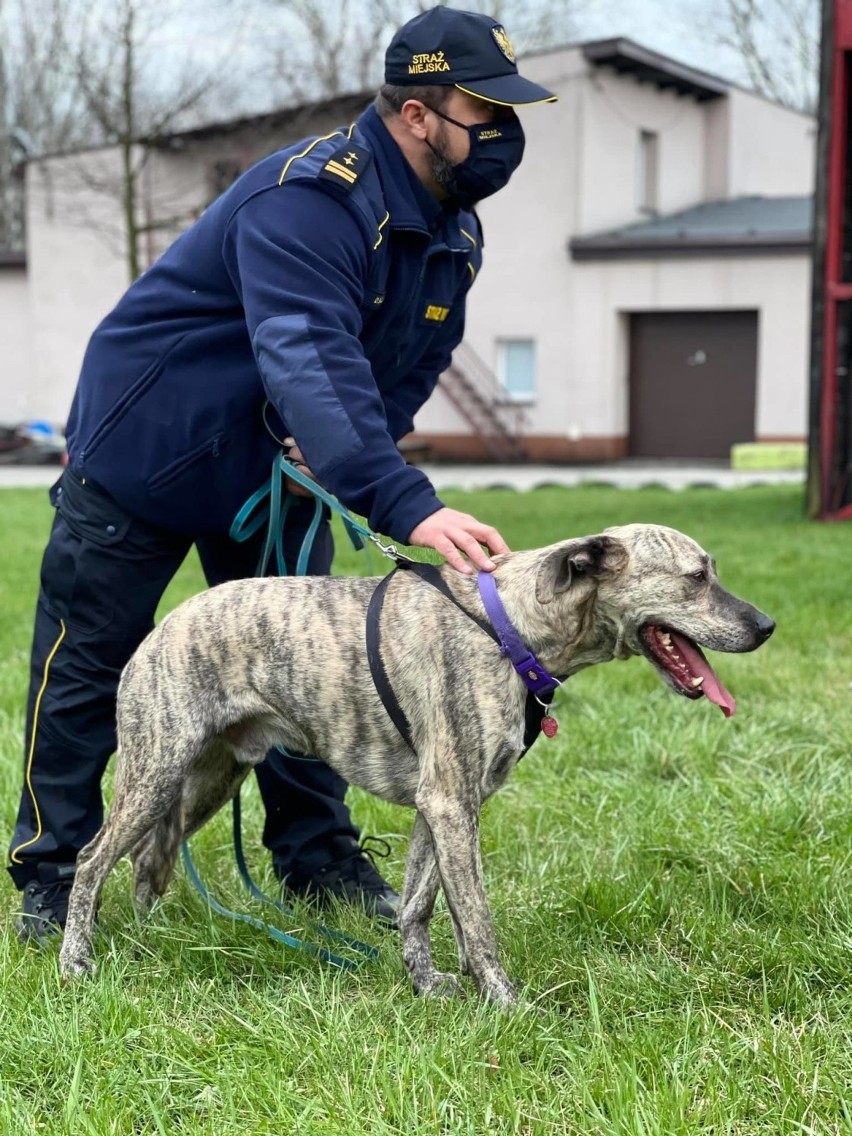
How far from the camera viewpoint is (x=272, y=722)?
3488 mm

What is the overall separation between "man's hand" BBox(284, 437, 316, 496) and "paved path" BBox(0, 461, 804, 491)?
14815mm

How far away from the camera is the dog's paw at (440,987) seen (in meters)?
3.24

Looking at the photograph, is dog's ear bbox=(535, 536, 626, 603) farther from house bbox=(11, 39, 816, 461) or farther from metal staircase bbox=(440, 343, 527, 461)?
metal staircase bbox=(440, 343, 527, 461)

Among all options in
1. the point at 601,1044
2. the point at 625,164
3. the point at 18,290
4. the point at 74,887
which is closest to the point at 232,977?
the point at 74,887

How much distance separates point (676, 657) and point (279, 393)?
1148 millimetres

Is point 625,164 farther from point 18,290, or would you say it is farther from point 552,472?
point 18,290

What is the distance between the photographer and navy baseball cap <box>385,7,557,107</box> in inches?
130

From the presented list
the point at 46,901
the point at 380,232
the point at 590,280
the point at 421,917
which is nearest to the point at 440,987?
the point at 421,917

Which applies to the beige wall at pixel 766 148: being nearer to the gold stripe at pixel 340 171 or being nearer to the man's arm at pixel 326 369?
the gold stripe at pixel 340 171

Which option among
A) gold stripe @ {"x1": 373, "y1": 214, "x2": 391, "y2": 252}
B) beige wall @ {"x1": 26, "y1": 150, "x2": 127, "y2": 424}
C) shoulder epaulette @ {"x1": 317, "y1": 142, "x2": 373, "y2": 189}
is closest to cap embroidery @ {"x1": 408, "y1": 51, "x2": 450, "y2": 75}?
shoulder epaulette @ {"x1": 317, "y1": 142, "x2": 373, "y2": 189}

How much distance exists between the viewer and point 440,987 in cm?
327

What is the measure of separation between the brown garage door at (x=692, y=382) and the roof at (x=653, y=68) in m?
4.88

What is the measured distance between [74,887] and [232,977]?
1.70 ft

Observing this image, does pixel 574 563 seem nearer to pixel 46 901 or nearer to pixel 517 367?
pixel 46 901
